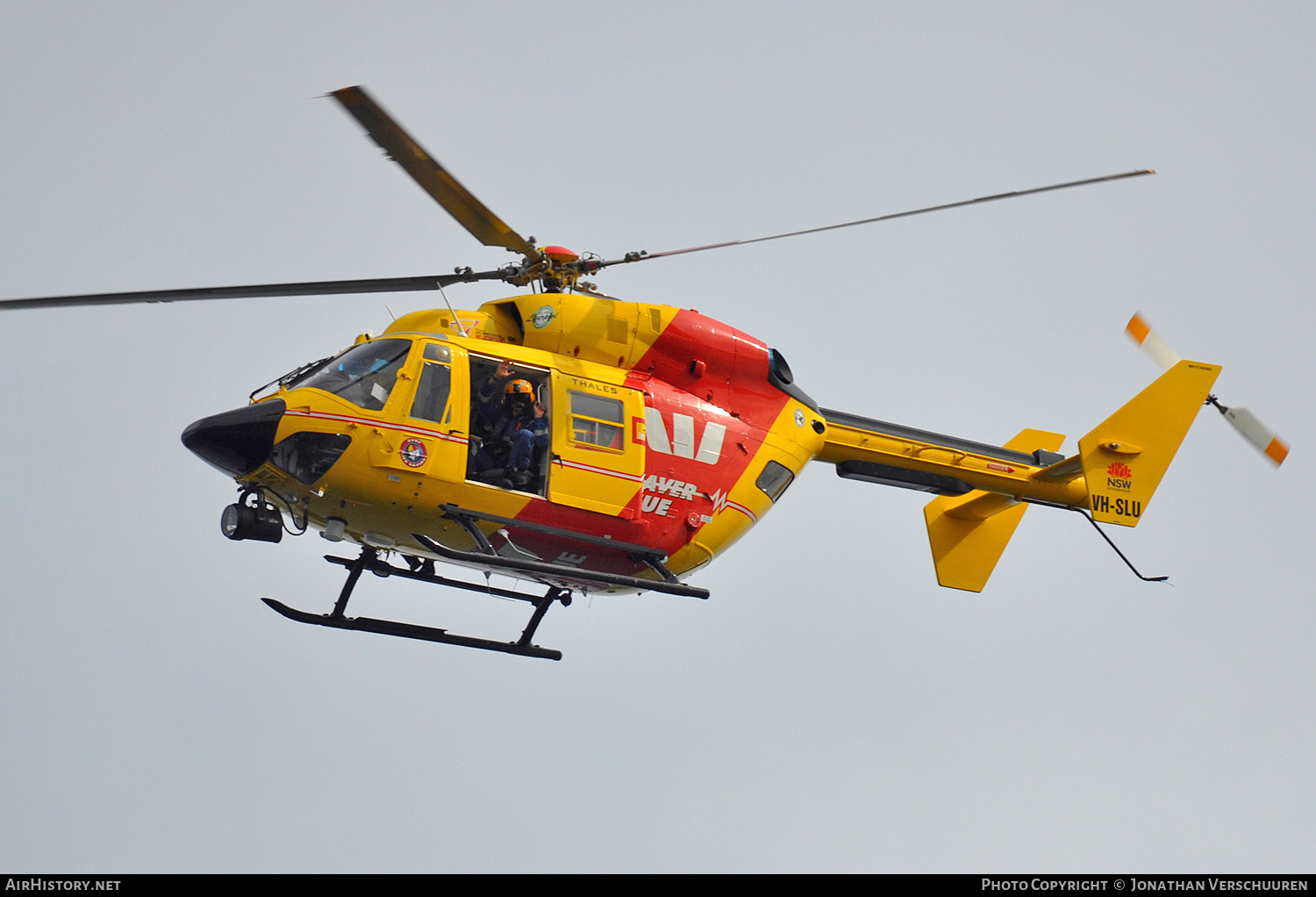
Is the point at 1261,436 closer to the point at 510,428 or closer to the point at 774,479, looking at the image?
the point at 774,479

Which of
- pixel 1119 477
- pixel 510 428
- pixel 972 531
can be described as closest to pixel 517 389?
pixel 510 428

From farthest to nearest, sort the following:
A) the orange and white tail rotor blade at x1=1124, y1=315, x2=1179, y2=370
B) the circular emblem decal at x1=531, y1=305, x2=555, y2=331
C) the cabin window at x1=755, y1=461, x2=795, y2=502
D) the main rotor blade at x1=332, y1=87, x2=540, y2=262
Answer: the orange and white tail rotor blade at x1=1124, y1=315, x2=1179, y2=370 → the cabin window at x1=755, y1=461, x2=795, y2=502 → the circular emblem decal at x1=531, y1=305, x2=555, y2=331 → the main rotor blade at x1=332, y1=87, x2=540, y2=262

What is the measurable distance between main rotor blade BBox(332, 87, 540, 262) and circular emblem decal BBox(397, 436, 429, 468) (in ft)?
6.23

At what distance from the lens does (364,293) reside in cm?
1127

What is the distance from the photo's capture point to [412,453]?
10.6 metres

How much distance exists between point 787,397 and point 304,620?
16.3ft

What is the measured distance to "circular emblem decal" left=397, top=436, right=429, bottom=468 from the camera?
10.6 m

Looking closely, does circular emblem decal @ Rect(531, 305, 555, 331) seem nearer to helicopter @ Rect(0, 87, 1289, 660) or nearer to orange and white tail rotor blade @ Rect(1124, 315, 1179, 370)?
helicopter @ Rect(0, 87, 1289, 660)

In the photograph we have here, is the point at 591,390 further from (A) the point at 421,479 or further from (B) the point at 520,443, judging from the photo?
(A) the point at 421,479

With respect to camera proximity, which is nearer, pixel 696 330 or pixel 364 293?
pixel 364 293

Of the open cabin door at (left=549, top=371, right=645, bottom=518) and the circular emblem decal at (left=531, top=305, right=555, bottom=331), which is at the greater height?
the circular emblem decal at (left=531, top=305, right=555, bottom=331)

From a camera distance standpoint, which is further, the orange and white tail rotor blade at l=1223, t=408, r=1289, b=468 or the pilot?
the orange and white tail rotor blade at l=1223, t=408, r=1289, b=468

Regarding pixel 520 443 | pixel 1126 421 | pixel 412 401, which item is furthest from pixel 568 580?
pixel 1126 421

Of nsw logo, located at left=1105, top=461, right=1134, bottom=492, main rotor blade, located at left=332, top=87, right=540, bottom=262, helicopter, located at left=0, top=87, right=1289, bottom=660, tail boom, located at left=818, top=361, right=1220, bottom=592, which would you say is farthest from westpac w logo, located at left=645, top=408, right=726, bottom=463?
nsw logo, located at left=1105, top=461, right=1134, bottom=492
